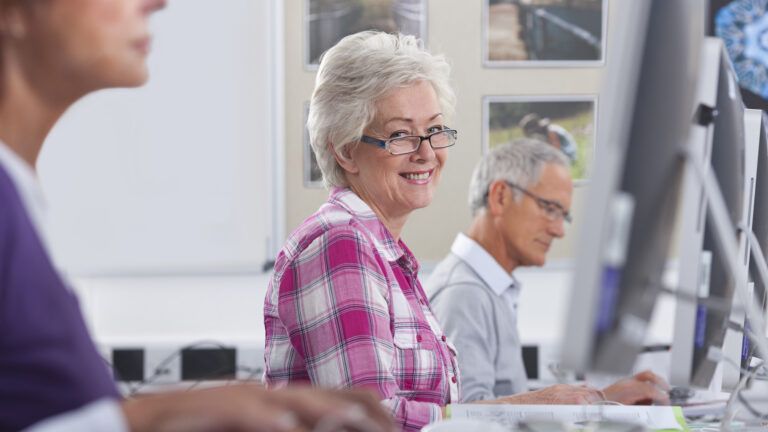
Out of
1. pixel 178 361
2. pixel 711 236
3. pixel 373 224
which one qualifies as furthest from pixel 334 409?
pixel 178 361

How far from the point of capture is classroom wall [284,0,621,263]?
9.34 feet

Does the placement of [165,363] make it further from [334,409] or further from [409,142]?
[334,409]

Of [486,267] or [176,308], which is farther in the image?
[176,308]

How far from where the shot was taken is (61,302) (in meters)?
0.66

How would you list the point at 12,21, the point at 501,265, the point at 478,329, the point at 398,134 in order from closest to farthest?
the point at 12,21 → the point at 398,134 → the point at 478,329 → the point at 501,265

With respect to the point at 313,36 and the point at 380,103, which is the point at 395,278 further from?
the point at 313,36

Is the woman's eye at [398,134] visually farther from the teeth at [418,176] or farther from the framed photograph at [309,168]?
the framed photograph at [309,168]

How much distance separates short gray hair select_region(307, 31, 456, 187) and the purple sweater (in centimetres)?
101

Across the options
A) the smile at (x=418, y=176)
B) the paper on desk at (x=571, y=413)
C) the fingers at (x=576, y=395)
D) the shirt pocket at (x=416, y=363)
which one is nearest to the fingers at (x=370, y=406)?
the paper on desk at (x=571, y=413)

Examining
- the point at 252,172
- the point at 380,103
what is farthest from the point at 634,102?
the point at 252,172

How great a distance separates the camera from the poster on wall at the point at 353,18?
285 cm

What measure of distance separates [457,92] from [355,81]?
128 centimetres

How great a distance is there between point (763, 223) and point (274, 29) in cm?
180

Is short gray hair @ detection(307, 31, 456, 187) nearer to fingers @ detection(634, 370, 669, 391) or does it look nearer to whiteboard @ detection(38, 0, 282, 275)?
fingers @ detection(634, 370, 669, 391)
